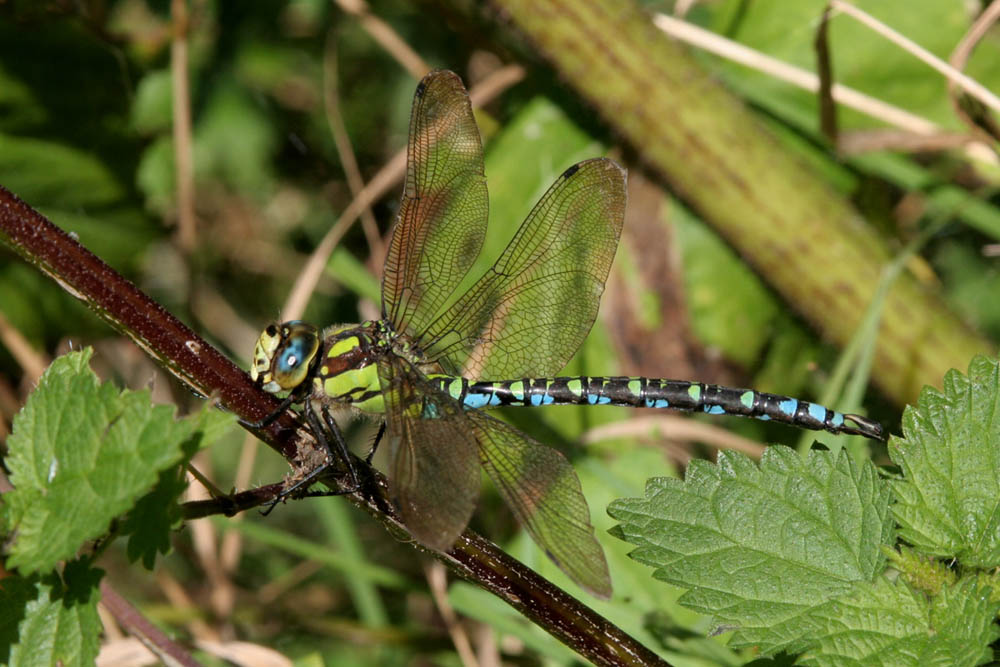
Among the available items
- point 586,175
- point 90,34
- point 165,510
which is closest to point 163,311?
point 165,510

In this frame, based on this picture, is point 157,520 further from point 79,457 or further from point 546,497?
point 546,497

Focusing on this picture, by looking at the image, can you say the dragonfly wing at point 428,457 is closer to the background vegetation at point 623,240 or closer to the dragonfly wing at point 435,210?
the dragonfly wing at point 435,210

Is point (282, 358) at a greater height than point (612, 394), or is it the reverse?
point (612, 394)

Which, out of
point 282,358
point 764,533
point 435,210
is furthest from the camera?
point 435,210

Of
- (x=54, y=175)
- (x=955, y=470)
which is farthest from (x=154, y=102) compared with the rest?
(x=955, y=470)

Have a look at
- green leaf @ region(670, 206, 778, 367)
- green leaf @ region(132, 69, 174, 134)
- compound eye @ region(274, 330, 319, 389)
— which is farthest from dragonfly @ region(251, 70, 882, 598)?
green leaf @ region(132, 69, 174, 134)
